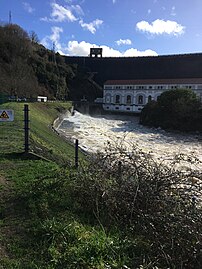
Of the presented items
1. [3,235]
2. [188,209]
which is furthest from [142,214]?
[3,235]

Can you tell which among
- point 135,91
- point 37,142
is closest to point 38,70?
point 135,91

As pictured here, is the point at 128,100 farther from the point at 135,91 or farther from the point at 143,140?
the point at 143,140

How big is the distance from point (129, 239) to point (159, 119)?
105 feet

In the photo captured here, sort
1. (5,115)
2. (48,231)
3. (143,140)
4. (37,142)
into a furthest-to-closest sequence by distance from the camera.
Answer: (143,140) < (37,142) < (5,115) < (48,231)

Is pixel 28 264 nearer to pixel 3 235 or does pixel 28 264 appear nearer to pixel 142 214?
pixel 3 235

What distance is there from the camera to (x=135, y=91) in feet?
196

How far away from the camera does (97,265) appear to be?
2.86 m

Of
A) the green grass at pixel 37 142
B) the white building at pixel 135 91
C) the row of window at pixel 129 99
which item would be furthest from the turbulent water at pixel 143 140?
the row of window at pixel 129 99

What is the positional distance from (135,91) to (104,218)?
57.1 m

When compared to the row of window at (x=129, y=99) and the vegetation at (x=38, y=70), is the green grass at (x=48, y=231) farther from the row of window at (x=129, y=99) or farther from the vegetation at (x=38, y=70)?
the row of window at (x=129, y=99)

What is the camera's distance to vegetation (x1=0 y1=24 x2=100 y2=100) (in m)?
43.8

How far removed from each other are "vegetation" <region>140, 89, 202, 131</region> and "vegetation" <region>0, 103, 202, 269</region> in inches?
1109

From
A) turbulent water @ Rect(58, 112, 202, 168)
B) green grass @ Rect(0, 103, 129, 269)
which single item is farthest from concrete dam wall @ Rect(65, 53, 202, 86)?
green grass @ Rect(0, 103, 129, 269)

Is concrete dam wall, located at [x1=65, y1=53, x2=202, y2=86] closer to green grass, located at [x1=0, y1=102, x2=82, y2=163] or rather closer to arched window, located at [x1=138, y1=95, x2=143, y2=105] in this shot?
arched window, located at [x1=138, y1=95, x2=143, y2=105]
